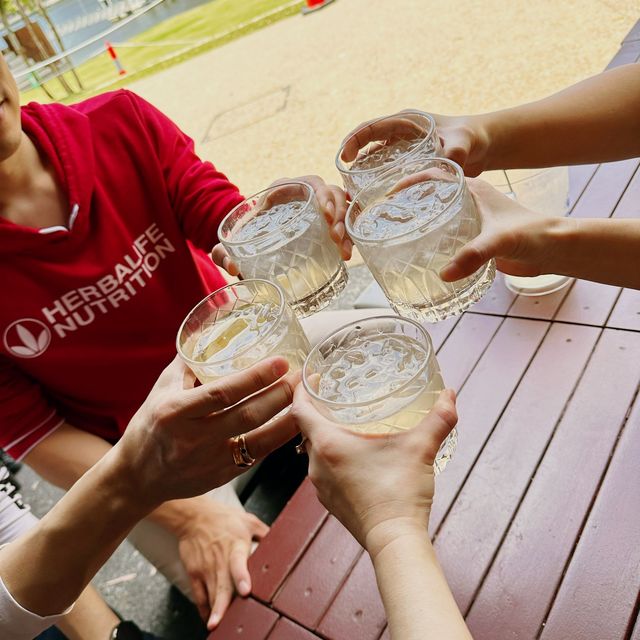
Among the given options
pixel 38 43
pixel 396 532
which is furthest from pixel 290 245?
pixel 38 43

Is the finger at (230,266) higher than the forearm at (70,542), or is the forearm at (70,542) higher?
the finger at (230,266)

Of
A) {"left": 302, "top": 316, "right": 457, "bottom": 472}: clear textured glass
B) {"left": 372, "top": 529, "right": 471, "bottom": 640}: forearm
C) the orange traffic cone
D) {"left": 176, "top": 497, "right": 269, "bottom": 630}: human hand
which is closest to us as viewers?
{"left": 372, "top": 529, "right": 471, "bottom": 640}: forearm

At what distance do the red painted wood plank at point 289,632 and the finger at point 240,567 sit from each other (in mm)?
132

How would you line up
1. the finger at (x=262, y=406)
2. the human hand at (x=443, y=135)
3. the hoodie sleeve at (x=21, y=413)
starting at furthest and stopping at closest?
the hoodie sleeve at (x=21, y=413)
the human hand at (x=443, y=135)
the finger at (x=262, y=406)

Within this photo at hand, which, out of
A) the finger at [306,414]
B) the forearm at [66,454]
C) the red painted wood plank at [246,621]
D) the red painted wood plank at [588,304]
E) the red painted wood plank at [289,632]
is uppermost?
A: the finger at [306,414]

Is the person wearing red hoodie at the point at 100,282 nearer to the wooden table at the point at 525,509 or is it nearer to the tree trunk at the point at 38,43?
the wooden table at the point at 525,509

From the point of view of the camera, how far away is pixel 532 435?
134 cm

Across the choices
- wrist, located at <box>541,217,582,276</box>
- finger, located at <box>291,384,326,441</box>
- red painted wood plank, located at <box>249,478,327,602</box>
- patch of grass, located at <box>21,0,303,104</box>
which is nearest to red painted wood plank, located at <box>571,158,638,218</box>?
wrist, located at <box>541,217,582,276</box>

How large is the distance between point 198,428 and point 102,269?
0.89 metres

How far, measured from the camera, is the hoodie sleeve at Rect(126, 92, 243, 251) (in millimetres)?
1815

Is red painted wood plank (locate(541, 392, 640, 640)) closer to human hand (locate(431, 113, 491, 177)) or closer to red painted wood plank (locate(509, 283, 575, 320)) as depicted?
red painted wood plank (locate(509, 283, 575, 320))

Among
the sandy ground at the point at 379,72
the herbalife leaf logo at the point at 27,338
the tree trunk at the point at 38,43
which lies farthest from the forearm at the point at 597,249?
the tree trunk at the point at 38,43

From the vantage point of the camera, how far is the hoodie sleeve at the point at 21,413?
172cm

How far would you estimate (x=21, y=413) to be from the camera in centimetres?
176
